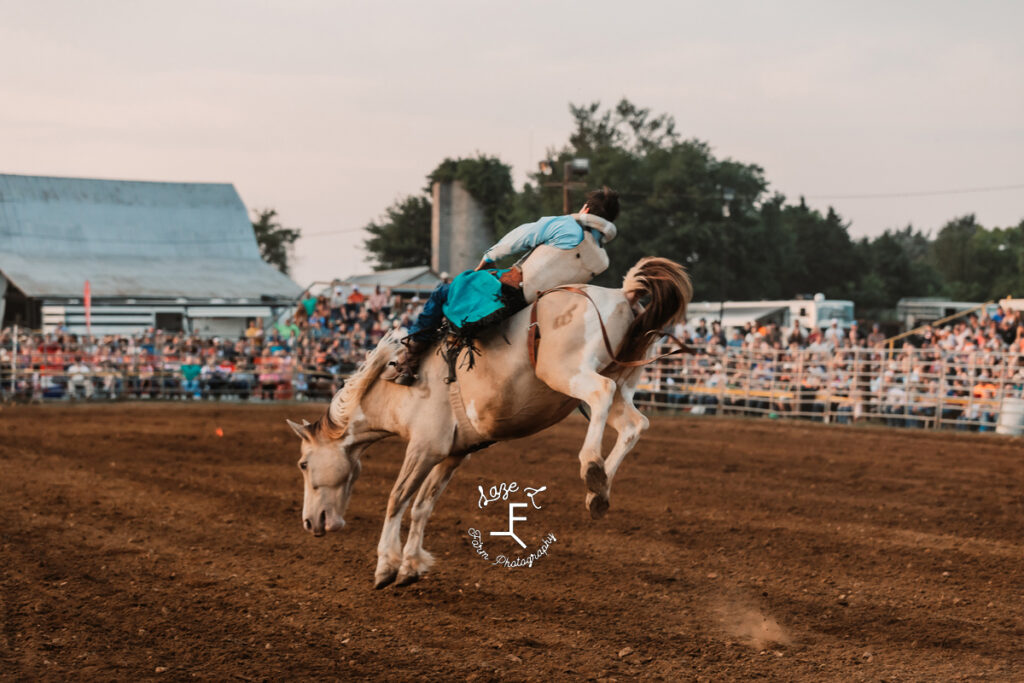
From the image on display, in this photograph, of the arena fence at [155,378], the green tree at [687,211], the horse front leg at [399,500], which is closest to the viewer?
the horse front leg at [399,500]

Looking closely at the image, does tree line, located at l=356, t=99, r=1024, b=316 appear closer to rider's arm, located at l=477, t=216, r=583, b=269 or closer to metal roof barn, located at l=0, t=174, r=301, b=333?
metal roof barn, located at l=0, t=174, r=301, b=333

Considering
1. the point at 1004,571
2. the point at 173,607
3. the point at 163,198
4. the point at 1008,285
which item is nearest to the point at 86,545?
the point at 173,607

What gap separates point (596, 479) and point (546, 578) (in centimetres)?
240

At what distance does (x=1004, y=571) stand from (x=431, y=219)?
52.9 meters

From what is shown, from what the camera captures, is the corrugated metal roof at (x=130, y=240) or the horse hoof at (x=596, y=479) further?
the corrugated metal roof at (x=130, y=240)

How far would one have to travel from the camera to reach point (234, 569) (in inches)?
306

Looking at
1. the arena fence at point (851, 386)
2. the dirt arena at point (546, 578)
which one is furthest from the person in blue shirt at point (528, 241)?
the arena fence at point (851, 386)

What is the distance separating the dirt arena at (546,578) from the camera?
5.68 meters

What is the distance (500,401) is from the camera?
20.2 ft

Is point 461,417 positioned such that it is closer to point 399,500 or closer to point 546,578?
point 399,500

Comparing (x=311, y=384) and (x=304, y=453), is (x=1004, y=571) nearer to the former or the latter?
(x=304, y=453)

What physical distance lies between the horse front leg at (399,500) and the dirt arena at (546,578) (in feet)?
0.85

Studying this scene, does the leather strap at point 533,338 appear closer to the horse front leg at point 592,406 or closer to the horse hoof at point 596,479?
the horse front leg at point 592,406

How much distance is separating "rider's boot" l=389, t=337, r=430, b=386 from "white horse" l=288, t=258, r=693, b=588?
0.06 metres
